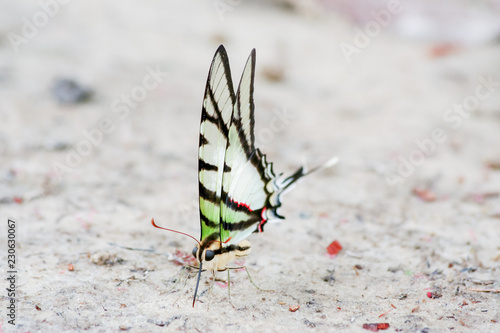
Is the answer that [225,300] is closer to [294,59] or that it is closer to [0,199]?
[0,199]

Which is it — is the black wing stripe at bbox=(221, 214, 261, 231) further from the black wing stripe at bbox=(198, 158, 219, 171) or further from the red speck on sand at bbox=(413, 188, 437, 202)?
the red speck on sand at bbox=(413, 188, 437, 202)

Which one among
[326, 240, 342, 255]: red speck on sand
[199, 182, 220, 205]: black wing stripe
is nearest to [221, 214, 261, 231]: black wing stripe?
[199, 182, 220, 205]: black wing stripe

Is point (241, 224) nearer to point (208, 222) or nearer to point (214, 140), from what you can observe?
point (208, 222)

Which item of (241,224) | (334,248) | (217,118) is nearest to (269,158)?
(334,248)

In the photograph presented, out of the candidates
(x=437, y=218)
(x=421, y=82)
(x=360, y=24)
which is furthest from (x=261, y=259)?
(x=360, y=24)

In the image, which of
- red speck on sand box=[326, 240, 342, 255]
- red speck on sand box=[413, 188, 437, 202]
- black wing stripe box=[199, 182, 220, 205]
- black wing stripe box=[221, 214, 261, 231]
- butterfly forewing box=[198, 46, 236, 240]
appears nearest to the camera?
butterfly forewing box=[198, 46, 236, 240]
